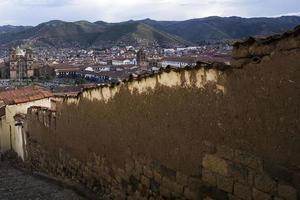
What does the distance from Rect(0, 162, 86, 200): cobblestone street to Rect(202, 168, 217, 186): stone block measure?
3119mm

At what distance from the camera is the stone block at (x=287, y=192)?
3879 millimetres

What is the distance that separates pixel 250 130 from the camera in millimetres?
4246

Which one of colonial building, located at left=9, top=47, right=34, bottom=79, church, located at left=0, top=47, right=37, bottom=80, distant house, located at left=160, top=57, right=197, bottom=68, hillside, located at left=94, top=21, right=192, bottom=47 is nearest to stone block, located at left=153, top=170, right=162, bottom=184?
distant house, located at left=160, top=57, right=197, bottom=68

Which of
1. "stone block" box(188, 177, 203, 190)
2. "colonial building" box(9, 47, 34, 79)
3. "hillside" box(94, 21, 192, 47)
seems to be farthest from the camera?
"hillside" box(94, 21, 192, 47)

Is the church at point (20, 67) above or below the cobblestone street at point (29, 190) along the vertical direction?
below

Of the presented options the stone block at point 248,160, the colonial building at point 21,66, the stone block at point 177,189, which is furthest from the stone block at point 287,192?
the colonial building at point 21,66

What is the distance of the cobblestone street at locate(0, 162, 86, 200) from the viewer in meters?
7.73

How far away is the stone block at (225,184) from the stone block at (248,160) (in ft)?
0.74

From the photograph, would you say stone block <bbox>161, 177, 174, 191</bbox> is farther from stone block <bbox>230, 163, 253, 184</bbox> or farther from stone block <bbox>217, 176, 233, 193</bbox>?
stone block <bbox>230, 163, 253, 184</bbox>

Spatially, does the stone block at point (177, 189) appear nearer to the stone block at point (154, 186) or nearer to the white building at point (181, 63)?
the stone block at point (154, 186)

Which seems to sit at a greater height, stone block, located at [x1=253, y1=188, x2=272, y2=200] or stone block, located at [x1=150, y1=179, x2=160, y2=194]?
stone block, located at [x1=253, y1=188, x2=272, y2=200]

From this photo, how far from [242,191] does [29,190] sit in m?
4.77

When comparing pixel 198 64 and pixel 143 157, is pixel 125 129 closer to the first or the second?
pixel 143 157

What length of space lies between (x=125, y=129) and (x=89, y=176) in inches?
66.4
